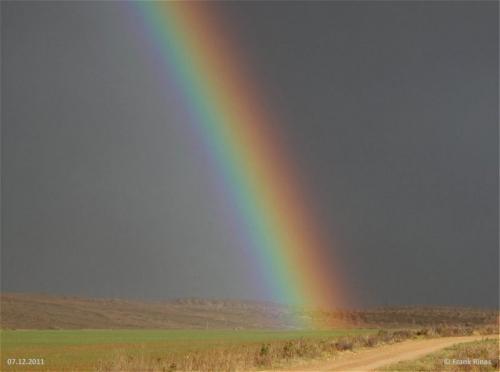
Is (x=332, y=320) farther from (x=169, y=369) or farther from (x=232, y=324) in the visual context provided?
(x=169, y=369)

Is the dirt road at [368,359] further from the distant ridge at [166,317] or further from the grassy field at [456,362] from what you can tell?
the distant ridge at [166,317]

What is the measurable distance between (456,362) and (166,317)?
127 meters

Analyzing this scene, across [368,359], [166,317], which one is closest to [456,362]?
[368,359]

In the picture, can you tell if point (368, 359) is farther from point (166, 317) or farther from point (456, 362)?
point (166, 317)

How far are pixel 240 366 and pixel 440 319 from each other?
13948cm

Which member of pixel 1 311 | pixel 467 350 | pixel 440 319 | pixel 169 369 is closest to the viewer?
pixel 169 369

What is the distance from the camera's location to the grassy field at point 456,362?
3284cm

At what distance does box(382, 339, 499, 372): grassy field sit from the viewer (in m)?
32.8

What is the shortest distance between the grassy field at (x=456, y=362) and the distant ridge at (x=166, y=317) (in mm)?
85047

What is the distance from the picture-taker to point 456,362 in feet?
118

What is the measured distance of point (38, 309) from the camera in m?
142

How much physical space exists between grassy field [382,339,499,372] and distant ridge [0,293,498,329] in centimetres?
8505

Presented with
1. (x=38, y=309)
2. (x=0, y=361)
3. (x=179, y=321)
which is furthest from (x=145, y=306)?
(x=0, y=361)

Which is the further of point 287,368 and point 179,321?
point 179,321
